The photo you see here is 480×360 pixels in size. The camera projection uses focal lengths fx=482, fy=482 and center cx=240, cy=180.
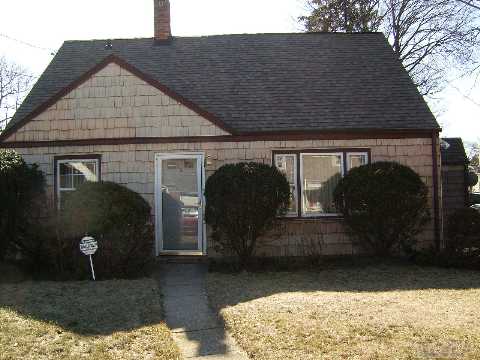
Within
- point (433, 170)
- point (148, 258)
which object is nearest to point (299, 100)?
point (433, 170)

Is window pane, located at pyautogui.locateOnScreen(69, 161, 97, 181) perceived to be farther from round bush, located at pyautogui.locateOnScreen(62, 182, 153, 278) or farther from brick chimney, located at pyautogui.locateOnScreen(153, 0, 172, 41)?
brick chimney, located at pyautogui.locateOnScreen(153, 0, 172, 41)

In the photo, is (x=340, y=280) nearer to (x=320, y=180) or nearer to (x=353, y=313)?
(x=353, y=313)

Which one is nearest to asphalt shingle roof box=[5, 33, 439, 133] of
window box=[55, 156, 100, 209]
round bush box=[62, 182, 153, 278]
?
window box=[55, 156, 100, 209]

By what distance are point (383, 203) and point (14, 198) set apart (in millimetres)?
7256

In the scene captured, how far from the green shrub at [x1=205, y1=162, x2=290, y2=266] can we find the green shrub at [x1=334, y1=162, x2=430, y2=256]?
1.47 m

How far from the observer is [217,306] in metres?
7.01

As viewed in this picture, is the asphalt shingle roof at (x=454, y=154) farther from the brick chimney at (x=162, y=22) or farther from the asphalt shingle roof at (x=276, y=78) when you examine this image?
the brick chimney at (x=162, y=22)

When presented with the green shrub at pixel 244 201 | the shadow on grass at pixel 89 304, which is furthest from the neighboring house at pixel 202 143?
the shadow on grass at pixel 89 304

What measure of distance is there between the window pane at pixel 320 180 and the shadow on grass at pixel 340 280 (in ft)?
5.37

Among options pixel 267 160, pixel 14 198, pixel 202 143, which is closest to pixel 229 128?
pixel 202 143

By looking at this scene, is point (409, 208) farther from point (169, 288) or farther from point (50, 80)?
point (50, 80)

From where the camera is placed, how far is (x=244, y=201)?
9.35 meters

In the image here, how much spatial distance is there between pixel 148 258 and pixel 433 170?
22.4ft

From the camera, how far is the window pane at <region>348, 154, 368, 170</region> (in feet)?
36.9
